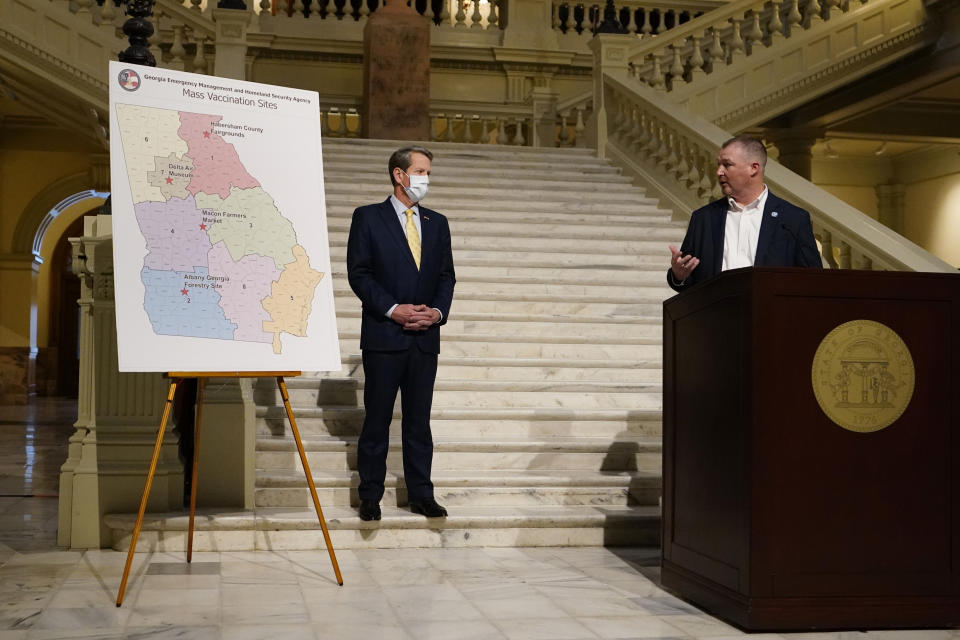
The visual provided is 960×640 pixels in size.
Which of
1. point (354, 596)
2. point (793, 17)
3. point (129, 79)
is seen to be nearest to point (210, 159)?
point (129, 79)

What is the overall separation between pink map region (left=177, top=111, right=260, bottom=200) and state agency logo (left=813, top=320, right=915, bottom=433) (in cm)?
224

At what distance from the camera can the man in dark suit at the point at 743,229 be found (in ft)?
13.8

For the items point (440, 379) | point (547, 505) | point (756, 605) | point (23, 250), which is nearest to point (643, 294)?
point (440, 379)

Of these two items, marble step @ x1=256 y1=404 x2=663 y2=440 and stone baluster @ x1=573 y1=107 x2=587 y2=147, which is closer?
marble step @ x1=256 y1=404 x2=663 y2=440

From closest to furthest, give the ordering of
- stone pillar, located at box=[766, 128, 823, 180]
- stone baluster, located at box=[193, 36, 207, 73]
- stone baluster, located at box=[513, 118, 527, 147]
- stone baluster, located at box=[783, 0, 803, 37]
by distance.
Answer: stone baluster, located at box=[783, 0, 803, 37] < stone baluster, located at box=[193, 36, 207, 73] < stone baluster, located at box=[513, 118, 527, 147] < stone pillar, located at box=[766, 128, 823, 180]

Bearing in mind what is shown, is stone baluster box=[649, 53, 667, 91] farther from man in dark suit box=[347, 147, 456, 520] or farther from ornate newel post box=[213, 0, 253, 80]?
man in dark suit box=[347, 147, 456, 520]

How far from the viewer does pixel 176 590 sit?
422 centimetres

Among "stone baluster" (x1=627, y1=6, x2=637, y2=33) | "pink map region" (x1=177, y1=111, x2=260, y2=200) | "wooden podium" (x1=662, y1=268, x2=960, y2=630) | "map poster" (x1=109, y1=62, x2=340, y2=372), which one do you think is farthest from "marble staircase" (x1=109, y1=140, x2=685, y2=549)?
"stone baluster" (x1=627, y1=6, x2=637, y2=33)

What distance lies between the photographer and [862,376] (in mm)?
3742

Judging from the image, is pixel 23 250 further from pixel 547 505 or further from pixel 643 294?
pixel 547 505

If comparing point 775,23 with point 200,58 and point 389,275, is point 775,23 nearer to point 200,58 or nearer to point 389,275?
point 200,58

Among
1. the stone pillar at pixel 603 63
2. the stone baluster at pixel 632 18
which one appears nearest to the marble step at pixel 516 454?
the stone pillar at pixel 603 63

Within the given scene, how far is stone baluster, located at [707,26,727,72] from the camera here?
12570 millimetres

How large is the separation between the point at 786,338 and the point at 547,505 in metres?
2.23
